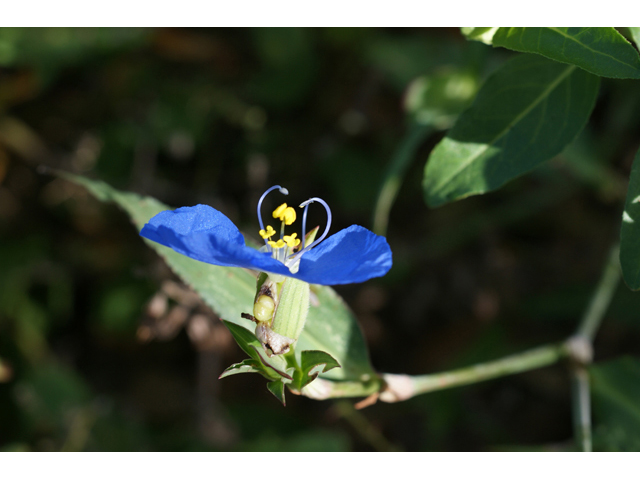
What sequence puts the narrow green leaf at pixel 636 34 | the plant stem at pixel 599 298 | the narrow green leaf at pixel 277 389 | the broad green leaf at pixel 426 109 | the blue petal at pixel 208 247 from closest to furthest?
1. the blue petal at pixel 208 247
2. the narrow green leaf at pixel 277 389
3. the narrow green leaf at pixel 636 34
4. the plant stem at pixel 599 298
5. the broad green leaf at pixel 426 109

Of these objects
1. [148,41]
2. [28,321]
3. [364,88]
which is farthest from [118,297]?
[364,88]

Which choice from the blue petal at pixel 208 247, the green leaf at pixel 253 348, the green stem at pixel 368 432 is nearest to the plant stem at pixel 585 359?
the green stem at pixel 368 432

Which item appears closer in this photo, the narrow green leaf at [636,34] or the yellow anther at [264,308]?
the yellow anther at [264,308]

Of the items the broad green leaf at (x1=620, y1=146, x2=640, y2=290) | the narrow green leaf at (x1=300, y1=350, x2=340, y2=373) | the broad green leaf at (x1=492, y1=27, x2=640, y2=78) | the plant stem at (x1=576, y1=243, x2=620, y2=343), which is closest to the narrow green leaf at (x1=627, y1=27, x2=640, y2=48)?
the broad green leaf at (x1=492, y1=27, x2=640, y2=78)

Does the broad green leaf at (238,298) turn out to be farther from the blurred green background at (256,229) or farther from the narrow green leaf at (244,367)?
the blurred green background at (256,229)

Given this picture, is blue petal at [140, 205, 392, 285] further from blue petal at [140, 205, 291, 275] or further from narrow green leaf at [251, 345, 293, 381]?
narrow green leaf at [251, 345, 293, 381]
